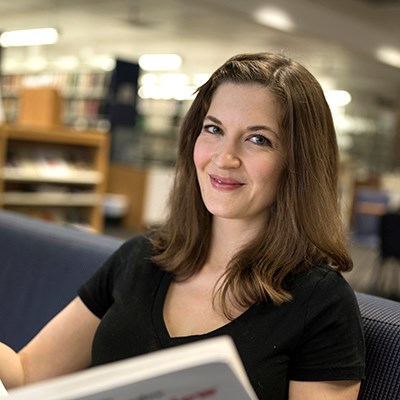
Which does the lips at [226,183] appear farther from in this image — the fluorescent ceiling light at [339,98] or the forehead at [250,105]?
the fluorescent ceiling light at [339,98]

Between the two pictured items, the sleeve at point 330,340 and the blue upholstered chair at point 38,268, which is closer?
the sleeve at point 330,340

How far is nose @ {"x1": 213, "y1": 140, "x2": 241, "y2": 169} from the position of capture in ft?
3.96

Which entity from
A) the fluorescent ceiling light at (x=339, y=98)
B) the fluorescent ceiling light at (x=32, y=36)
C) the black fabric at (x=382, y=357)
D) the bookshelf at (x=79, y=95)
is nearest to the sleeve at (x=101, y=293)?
the black fabric at (x=382, y=357)

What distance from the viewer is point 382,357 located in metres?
1.17

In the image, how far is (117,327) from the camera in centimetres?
126

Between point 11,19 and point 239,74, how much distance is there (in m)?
10.8

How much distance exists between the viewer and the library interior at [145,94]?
531cm

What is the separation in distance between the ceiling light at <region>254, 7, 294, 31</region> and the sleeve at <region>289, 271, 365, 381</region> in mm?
7808

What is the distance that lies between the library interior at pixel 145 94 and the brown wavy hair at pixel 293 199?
2.96 metres

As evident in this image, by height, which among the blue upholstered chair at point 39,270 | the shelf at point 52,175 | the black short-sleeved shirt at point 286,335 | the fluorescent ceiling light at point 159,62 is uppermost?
the fluorescent ceiling light at point 159,62

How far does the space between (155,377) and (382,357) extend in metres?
0.67

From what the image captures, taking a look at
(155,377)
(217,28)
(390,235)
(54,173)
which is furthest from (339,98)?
(155,377)

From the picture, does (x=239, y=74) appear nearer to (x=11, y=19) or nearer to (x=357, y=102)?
(x=11, y=19)

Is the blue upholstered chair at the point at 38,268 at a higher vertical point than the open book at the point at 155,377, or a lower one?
lower
